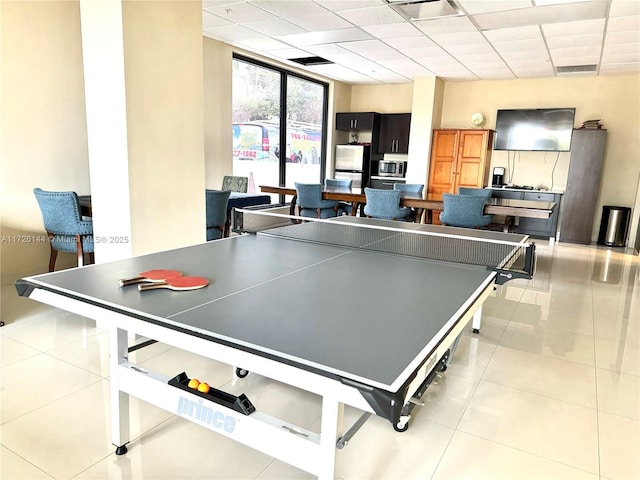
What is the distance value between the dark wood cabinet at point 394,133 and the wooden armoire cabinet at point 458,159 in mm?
A: 662

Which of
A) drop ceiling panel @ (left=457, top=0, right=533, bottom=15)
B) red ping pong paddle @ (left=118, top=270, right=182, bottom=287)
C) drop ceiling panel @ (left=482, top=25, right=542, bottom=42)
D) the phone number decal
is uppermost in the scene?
drop ceiling panel @ (left=482, top=25, right=542, bottom=42)

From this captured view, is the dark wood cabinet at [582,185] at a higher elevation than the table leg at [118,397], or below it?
higher

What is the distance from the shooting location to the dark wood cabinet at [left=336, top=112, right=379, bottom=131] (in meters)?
9.13

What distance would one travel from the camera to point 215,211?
4277 millimetres

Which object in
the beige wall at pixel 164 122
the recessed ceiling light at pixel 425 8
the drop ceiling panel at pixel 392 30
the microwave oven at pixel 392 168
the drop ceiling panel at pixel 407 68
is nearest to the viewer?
the beige wall at pixel 164 122

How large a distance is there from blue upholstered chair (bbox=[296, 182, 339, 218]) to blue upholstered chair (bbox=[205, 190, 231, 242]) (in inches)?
74.8

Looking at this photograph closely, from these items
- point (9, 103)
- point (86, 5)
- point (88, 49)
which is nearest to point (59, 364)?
point (88, 49)

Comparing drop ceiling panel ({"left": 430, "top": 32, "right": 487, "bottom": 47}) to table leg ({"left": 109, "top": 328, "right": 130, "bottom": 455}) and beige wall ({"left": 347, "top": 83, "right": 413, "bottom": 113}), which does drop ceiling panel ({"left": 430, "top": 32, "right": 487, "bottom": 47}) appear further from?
table leg ({"left": 109, "top": 328, "right": 130, "bottom": 455})

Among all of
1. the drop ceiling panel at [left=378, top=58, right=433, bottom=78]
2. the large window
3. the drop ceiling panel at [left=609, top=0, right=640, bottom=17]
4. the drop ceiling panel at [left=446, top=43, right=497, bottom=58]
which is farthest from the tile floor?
the drop ceiling panel at [left=378, top=58, right=433, bottom=78]

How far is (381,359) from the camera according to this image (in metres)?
1.13

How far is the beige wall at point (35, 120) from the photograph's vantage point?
3.95 meters

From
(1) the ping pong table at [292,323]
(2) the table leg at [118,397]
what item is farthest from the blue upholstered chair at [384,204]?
(2) the table leg at [118,397]

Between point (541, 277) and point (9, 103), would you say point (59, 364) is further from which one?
point (541, 277)

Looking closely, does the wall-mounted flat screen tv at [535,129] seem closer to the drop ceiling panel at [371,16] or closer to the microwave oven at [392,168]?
the microwave oven at [392,168]
